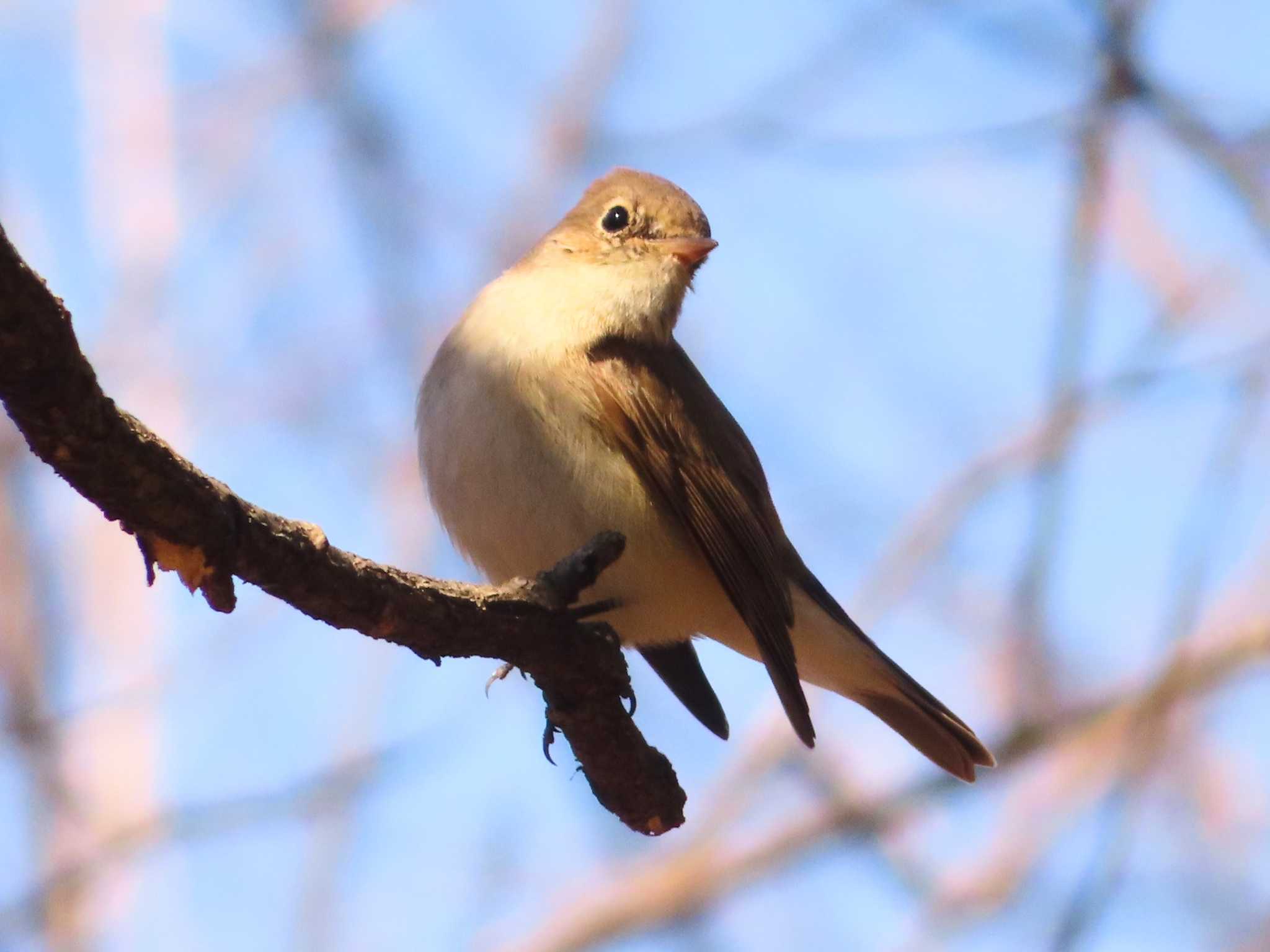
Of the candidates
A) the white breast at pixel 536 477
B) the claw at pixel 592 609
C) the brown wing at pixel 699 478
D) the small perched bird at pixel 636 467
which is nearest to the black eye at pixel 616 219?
the small perched bird at pixel 636 467

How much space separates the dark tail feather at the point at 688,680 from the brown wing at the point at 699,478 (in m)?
0.41

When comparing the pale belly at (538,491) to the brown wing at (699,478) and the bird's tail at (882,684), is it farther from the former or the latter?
the bird's tail at (882,684)

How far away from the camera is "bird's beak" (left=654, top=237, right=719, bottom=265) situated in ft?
14.3

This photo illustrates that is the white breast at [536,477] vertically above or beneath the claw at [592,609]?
above

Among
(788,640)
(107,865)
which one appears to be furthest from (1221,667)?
(107,865)

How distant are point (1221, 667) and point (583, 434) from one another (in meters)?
3.51

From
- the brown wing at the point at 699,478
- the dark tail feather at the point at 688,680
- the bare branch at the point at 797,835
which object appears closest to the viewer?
the brown wing at the point at 699,478

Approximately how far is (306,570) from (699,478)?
5.41 feet

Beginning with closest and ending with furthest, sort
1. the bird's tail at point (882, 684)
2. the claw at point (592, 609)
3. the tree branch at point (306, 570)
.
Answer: the tree branch at point (306, 570) → the claw at point (592, 609) → the bird's tail at point (882, 684)

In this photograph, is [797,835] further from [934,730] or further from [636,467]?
[636,467]

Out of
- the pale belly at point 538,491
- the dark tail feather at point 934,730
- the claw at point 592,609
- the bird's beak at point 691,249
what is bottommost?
the dark tail feather at point 934,730

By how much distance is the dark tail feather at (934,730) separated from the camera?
4.57 metres

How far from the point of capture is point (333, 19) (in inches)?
293

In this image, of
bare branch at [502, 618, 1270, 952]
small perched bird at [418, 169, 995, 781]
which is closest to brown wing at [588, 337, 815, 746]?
small perched bird at [418, 169, 995, 781]
